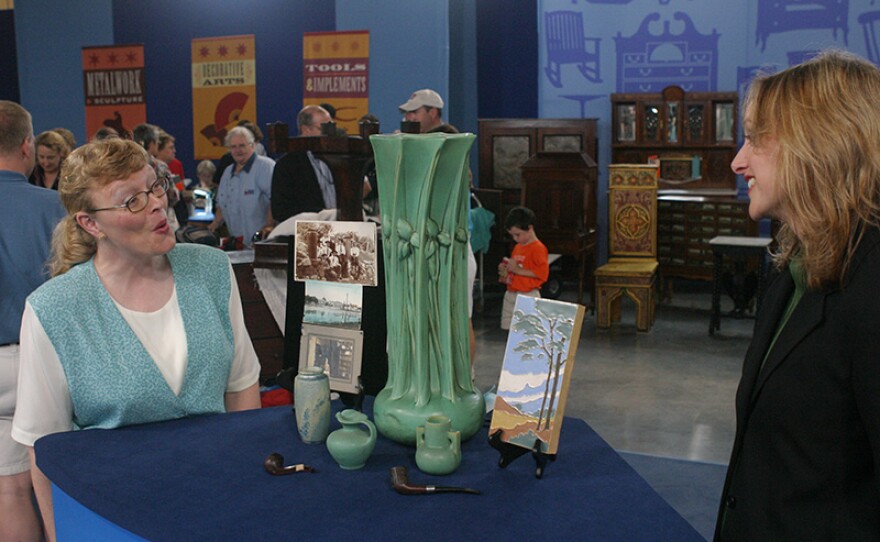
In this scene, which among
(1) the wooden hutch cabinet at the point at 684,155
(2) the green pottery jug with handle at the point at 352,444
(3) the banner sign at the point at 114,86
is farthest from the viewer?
(3) the banner sign at the point at 114,86

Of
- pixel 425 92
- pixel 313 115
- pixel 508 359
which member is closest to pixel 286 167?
pixel 313 115

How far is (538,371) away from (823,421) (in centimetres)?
61

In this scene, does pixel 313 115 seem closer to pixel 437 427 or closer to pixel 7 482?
pixel 7 482

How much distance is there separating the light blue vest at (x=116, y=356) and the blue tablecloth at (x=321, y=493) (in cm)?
8

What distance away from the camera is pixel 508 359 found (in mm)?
1928

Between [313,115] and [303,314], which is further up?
[313,115]

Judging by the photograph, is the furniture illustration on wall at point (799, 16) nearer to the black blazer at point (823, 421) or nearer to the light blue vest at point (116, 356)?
the light blue vest at point (116, 356)

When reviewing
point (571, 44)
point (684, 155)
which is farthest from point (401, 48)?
point (684, 155)

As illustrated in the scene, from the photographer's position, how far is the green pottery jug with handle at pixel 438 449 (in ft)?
6.19

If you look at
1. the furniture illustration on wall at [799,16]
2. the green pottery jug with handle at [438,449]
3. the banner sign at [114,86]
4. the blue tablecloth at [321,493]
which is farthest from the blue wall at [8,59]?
the green pottery jug with handle at [438,449]

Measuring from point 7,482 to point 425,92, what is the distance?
382cm

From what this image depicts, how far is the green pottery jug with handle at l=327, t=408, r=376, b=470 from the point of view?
1926 mm

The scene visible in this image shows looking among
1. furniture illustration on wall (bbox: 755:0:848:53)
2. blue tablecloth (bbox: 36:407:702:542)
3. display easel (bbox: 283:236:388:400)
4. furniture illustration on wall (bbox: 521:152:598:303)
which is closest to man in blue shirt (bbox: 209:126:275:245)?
furniture illustration on wall (bbox: 521:152:598:303)

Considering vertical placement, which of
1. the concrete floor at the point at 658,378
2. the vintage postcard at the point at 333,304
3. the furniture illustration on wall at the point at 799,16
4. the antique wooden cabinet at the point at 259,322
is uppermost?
the furniture illustration on wall at the point at 799,16
